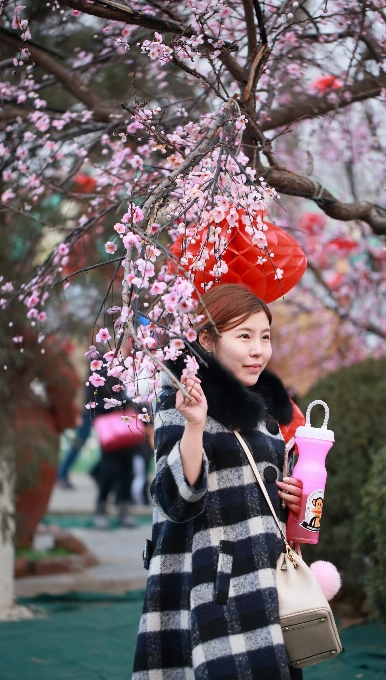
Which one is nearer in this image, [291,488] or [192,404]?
[192,404]

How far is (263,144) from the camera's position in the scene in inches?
115

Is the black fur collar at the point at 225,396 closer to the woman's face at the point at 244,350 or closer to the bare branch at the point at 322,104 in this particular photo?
the woman's face at the point at 244,350

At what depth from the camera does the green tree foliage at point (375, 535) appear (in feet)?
11.8

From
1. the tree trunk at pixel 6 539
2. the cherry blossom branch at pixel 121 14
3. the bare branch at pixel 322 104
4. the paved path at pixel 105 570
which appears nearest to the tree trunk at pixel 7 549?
the tree trunk at pixel 6 539

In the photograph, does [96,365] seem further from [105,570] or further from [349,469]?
[105,570]

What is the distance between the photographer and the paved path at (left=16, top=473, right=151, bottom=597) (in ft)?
19.2

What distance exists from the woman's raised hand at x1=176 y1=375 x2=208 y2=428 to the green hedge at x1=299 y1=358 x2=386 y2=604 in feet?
8.79

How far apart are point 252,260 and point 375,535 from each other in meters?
1.75

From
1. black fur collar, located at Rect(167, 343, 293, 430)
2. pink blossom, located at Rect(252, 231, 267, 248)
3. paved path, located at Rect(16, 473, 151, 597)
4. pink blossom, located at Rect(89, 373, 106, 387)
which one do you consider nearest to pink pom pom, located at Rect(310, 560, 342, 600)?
black fur collar, located at Rect(167, 343, 293, 430)

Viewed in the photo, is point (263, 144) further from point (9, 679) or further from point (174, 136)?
point (9, 679)

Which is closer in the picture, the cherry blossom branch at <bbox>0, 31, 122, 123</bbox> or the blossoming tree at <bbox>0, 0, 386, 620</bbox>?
the blossoming tree at <bbox>0, 0, 386, 620</bbox>

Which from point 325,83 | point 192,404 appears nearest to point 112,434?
point 325,83

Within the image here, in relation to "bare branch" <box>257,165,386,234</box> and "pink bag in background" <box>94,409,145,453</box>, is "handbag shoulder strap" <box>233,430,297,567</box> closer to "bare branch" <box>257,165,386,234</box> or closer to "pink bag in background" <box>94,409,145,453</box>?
"bare branch" <box>257,165,386,234</box>

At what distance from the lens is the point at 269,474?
2314mm
